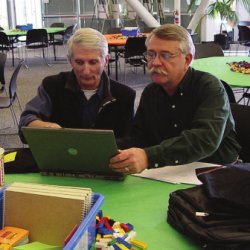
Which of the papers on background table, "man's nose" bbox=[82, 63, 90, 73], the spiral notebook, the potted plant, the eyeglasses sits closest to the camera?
the spiral notebook

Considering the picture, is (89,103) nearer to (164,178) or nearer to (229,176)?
(164,178)

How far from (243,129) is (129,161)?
81 centimetres

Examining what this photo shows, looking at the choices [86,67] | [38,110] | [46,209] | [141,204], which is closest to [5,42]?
[38,110]

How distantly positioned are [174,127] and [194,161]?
0.29 m

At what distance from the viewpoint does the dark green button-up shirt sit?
5.14ft

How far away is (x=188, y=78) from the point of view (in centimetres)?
183

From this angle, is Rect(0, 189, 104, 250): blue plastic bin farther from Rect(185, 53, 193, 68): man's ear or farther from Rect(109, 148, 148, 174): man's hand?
Rect(185, 53, 193, 68): man's ear

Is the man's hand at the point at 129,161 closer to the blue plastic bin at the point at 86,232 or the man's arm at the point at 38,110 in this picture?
the blue plastic bin at the point at 86,232

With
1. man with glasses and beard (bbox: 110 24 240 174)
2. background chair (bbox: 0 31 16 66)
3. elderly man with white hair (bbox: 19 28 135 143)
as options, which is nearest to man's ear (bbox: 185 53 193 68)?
man with glasses and beard (bbox: 110 24 240 174)

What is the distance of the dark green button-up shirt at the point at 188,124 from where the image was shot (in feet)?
5.14

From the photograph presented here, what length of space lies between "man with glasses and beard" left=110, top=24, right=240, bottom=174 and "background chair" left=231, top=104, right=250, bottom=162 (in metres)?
0.13

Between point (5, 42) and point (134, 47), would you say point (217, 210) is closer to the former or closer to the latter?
point (134, 47)

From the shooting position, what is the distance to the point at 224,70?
3.60m

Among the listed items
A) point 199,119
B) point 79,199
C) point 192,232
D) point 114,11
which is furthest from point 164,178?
point 114,11
